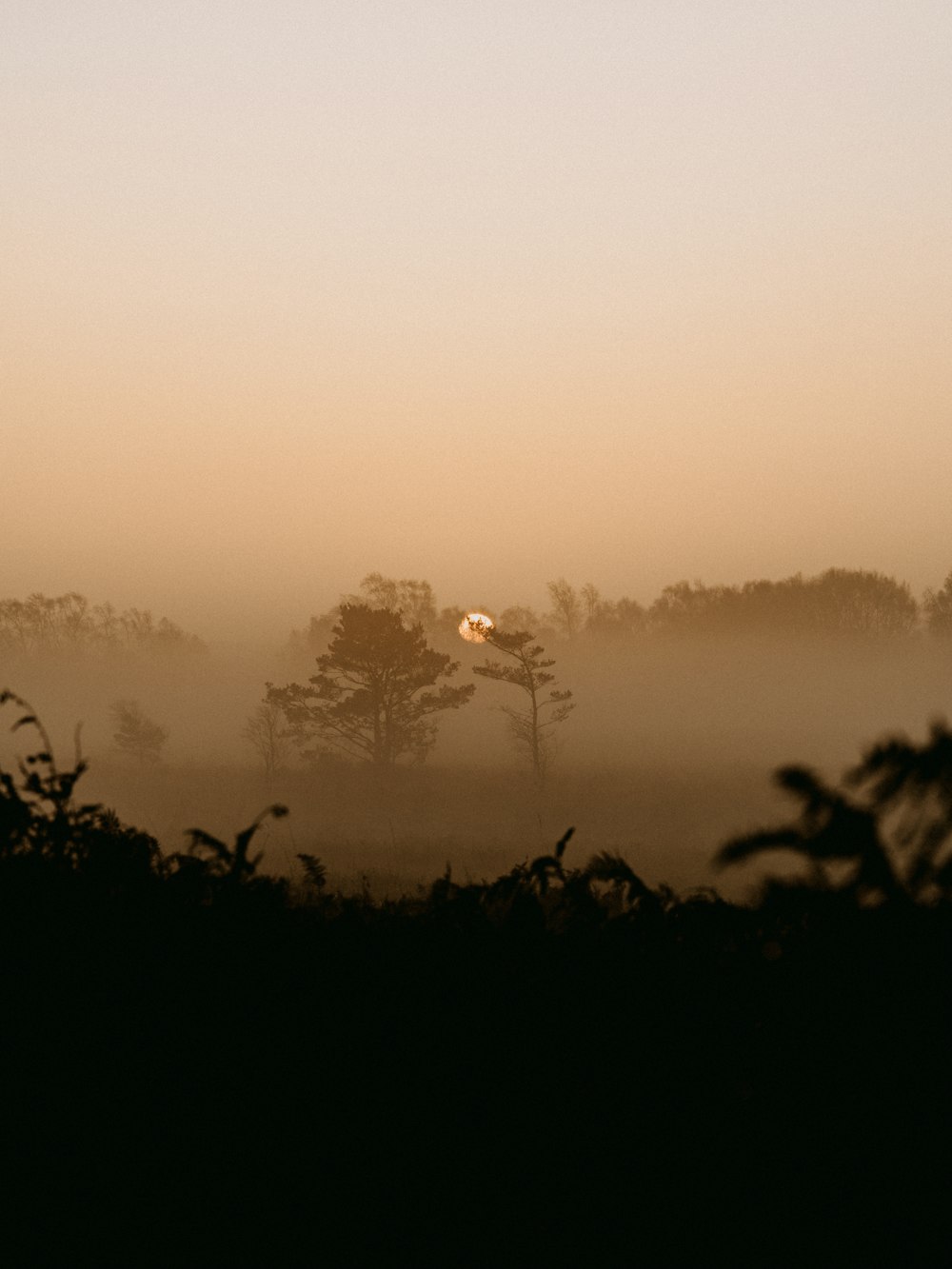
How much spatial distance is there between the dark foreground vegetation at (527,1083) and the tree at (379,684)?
4233cm

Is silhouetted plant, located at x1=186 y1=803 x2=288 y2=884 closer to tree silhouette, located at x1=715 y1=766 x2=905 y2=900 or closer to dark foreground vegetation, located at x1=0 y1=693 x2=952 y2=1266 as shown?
dark foreground vegetation, located at x1=0 y1=693 x2=952 y2=1266

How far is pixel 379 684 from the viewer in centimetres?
4734

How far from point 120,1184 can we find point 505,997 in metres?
0.64

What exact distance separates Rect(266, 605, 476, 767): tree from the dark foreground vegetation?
1667 inches

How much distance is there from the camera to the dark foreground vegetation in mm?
1267

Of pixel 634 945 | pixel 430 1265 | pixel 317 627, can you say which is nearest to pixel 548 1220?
pixel 430 1265

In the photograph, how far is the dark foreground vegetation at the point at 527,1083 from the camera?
1267 millimetres

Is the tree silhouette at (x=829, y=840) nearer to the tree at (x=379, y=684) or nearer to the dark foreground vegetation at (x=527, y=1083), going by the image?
the dark foreground vegetation at (x=527, y=1083)

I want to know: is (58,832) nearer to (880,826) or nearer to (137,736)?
(880,826)

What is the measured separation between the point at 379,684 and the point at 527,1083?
46082 mm

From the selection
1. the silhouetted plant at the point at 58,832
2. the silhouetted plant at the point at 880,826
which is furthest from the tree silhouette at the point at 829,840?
the silhouetted plant at the point at 58,832

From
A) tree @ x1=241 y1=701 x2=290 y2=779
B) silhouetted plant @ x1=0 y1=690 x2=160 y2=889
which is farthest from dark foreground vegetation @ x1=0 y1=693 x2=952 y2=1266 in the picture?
tree @ x1=241 y1=701 x2=290 y2=779

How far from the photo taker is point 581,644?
10969cm

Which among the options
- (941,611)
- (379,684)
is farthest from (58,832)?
(941,611)
